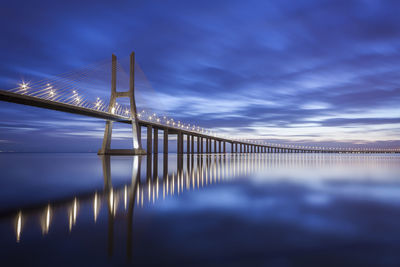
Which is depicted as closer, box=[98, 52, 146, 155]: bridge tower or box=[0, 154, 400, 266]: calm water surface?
box=[0, 154, 400, 266]: calm water surface

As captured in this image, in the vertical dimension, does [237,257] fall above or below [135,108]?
below

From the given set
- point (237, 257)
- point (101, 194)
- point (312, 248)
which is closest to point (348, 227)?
point (312, 248)

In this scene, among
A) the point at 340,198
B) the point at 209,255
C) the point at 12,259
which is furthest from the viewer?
the point at 340,198

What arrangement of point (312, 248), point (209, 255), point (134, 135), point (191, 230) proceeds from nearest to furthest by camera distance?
1. point (209, 255)
2. point (312, 248)
3. point (191, 230)
4. point (134, 135)

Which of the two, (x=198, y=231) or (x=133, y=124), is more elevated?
(x=133, y=124)

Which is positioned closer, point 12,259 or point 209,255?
point 12,259

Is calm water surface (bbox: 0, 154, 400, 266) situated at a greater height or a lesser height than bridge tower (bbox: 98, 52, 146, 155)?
lesser

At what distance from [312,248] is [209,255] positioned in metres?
1.18

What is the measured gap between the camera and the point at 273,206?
595 centimetres

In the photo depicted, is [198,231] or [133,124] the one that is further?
[133,124]

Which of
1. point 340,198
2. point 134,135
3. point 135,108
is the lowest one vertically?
point 340,198

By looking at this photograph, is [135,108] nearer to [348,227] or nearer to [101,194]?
[101,194]

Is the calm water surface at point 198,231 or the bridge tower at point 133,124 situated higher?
the bridge tower at point 133,124

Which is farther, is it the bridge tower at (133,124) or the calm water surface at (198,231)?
the bridge tower at (133,124)
